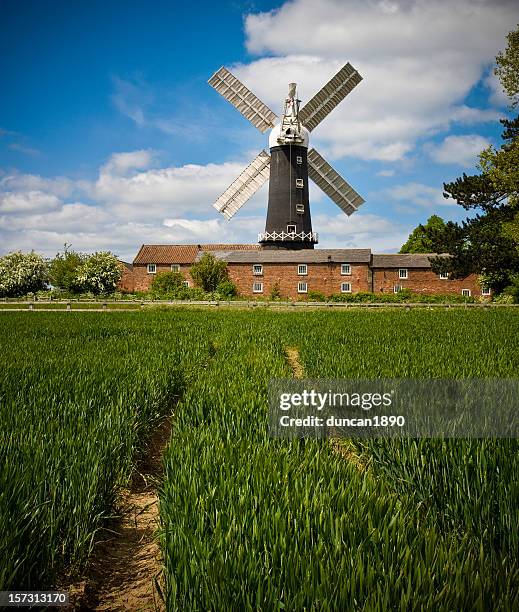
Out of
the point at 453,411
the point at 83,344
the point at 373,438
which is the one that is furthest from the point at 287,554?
the point at 83,344

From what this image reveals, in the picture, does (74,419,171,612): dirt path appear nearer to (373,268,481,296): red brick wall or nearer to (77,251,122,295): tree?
(373,268,481,296): red brick wall

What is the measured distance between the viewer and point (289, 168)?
3859cm

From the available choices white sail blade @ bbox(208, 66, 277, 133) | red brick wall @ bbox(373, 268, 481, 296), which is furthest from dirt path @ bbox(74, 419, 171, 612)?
white sail blade @ bbox(208, 66, 277, 133)

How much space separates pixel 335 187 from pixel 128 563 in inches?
1696

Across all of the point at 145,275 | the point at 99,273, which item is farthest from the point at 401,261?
the point at 99,273

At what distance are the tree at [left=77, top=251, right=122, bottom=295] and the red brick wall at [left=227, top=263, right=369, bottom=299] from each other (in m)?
12.2

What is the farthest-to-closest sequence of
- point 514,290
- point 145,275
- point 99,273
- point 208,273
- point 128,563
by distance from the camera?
point 145,275 → point 99,273 → point 208,273 → point 514,290 → point 128,563

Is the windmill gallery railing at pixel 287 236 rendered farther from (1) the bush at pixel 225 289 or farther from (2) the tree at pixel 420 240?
(2) the tree at pixel 420 240

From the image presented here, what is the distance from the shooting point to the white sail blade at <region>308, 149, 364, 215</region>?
43.3 metres

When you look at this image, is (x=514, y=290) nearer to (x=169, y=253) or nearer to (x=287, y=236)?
(x=287, y=236)

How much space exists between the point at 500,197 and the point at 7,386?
28231 mm

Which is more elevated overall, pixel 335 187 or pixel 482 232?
pixel 335 187

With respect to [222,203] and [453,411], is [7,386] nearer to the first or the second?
[453,411]

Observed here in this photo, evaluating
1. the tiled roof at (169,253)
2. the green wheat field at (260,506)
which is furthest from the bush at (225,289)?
the green wheat field at (260,506)
